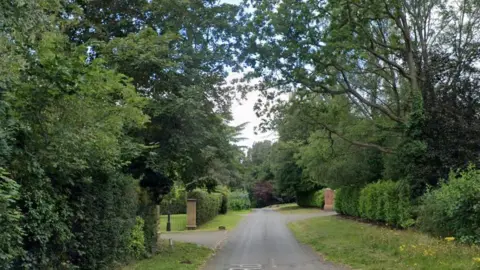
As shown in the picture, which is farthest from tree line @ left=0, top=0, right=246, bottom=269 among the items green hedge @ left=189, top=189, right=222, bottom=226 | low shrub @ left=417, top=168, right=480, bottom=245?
green hedge @ left=189, top=189, right=222, bottom=226

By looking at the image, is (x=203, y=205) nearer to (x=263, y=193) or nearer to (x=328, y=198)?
(x=328, y=198)

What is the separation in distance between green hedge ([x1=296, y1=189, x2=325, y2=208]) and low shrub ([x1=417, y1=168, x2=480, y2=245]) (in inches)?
1508

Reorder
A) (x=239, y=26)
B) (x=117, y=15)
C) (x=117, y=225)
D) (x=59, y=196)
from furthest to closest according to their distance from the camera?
(x=239, y=26), (x=117, y=15), (x=117, y=225), (x=59, y=196)

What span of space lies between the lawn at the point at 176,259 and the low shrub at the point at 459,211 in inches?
285

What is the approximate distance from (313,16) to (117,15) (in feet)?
25.1

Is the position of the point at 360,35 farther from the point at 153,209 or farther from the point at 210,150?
the point at 153,209

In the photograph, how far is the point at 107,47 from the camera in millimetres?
12484

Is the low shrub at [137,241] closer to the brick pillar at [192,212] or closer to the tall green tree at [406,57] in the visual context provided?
the tall green tree at [406,57]

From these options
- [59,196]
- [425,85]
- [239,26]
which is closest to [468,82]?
[425,85]

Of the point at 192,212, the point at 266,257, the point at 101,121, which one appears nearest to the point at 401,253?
the point at 266,257

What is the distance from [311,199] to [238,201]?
43.6 feet

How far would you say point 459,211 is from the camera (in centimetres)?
1268

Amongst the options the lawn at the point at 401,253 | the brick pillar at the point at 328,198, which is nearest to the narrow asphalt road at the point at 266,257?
the lawn at the point at 401,253

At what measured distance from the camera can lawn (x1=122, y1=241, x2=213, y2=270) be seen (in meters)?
12.7
